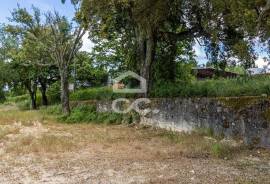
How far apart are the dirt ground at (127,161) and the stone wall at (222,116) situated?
0.43 metres

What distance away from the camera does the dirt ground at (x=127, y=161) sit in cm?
588

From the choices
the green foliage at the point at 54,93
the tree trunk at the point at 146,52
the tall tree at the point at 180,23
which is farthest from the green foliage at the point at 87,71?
the tree trunk at the point at 146,52

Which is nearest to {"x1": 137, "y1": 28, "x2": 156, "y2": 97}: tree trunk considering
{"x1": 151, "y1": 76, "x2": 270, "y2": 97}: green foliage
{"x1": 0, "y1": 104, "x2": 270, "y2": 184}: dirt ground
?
{"x1": 151, "y1": 76, "x2": 270, "y2": 97}: green foliage

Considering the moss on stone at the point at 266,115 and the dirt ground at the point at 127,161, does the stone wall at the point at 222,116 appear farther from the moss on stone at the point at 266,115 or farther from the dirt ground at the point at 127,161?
the dirt ground at the point at 127,161

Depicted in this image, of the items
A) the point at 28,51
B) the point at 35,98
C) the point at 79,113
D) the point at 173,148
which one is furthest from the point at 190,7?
the point at 35,98

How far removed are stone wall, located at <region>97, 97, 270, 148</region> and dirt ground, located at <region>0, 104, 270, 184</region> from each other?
43 centimetres

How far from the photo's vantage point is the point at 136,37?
1573cm

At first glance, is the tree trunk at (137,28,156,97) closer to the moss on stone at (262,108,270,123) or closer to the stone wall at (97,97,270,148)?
the stone wall at (97,97,270,148)

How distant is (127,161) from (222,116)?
3265mm

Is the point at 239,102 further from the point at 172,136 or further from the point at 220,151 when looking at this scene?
the point at 172,136

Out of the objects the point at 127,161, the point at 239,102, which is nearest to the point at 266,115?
the point at 239,102

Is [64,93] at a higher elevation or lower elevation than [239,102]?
higher

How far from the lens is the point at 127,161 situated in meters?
7.30

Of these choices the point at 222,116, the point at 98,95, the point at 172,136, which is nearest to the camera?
the point at 222,116
